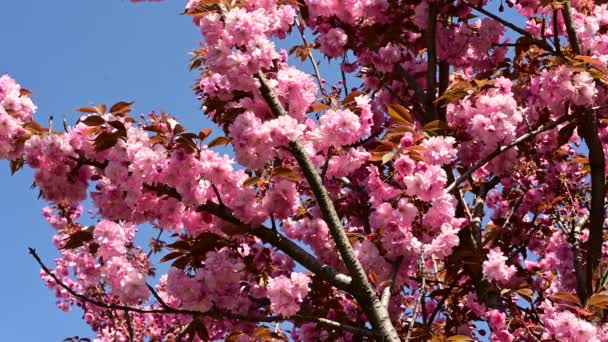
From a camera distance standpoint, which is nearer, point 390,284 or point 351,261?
point 351,261

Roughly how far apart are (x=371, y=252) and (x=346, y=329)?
1.48ft

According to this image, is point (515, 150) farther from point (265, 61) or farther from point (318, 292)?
point (265, 61)

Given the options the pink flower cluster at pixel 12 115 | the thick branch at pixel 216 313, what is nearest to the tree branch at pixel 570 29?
the thick branch at pixel 216 313

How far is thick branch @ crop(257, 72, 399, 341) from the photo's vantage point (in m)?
2.98

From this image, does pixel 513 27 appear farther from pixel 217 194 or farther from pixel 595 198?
pixel 217 194

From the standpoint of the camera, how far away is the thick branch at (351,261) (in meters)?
2.98

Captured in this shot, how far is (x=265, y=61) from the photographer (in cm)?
319

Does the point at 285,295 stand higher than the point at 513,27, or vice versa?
the point at 513,27

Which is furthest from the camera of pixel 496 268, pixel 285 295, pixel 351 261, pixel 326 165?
pixel 496 268

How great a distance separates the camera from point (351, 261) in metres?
3.05

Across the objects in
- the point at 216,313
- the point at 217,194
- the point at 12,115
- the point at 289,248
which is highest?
the point at 12,115

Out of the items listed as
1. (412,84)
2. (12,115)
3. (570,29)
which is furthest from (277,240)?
(570,29)

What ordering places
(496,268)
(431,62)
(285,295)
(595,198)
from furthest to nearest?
1. (431,62)
2. (595,198)
3. (496,268)
4. (285,295)

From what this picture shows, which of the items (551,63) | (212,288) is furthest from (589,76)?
(212,288)
